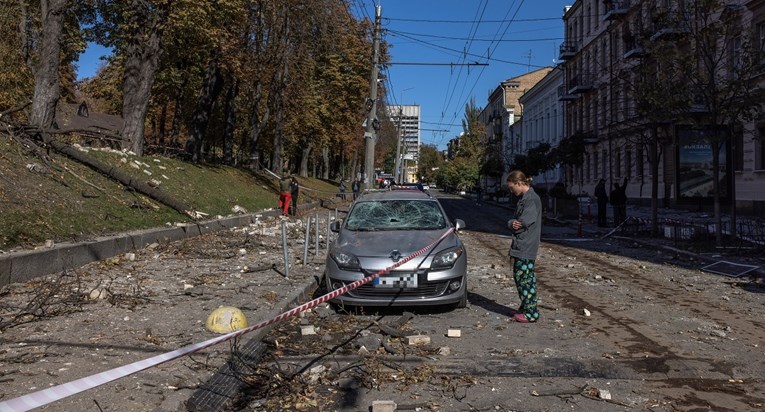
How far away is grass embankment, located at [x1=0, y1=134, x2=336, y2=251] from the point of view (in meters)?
9.88

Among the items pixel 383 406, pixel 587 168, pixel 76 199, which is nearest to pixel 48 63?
pixel 76 199

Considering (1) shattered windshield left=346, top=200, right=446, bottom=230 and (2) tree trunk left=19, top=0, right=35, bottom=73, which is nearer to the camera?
(1) shattered windshield left=346, top=200, right=446, bottom=230

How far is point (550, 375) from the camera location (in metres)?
5.18

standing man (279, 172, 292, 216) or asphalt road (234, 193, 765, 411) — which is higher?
standing man (279, 172, 292, 216)

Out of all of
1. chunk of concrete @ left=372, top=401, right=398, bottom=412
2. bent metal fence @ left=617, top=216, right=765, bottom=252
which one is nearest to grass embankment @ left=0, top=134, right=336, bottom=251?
chunk of concrete @ left=372, top=401, right=398, bottom=412

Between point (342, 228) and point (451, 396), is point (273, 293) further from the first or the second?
point (451, 396)

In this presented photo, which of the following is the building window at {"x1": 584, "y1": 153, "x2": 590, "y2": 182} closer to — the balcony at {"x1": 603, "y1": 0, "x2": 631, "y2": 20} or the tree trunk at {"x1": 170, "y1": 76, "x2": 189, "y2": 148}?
the balcony at {"x1": 603, "y1": 0, "x2": 631, "y2": 20}

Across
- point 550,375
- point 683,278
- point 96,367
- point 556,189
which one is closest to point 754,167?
point 556,189

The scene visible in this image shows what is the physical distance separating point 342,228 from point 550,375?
425cm

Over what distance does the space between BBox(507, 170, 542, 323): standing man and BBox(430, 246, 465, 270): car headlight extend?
30.7 inches

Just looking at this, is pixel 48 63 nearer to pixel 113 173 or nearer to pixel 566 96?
pixel 113 173

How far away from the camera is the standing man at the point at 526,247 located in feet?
22.6

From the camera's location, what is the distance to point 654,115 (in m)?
16.4

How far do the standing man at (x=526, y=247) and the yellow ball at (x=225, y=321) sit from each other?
3074 mm
